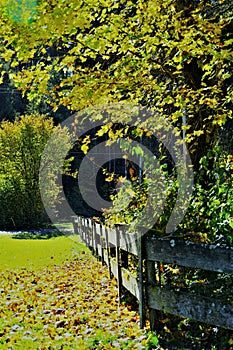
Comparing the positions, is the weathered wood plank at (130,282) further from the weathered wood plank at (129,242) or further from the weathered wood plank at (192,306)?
the weathered wood plank at (192,306)

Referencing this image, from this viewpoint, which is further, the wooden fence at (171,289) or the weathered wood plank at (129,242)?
the weathered wood plank at (129,242)

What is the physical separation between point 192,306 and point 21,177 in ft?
88.6

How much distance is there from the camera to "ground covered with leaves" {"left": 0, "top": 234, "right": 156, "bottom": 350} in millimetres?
4809

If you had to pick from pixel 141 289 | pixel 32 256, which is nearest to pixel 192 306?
pixel 141 289

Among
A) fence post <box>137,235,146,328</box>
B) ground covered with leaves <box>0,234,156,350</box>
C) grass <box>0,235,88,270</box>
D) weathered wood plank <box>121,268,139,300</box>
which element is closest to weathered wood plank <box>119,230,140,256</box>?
fence post <box>137,235,146,328</box>

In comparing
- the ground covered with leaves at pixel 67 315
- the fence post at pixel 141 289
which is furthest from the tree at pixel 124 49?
the ground covered with leaves at pixel 67 315

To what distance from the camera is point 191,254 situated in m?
4.18

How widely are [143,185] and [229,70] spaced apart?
6.79ft

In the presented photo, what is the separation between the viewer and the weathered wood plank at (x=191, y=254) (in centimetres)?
382

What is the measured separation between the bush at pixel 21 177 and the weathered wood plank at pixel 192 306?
26128 mm

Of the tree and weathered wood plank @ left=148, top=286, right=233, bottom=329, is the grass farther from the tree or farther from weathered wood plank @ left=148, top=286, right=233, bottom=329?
weathered wood plank @ left=148, top=286, right=233, bottom=329

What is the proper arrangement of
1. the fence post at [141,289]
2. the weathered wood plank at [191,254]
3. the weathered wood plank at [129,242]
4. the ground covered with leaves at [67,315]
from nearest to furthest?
the weathered wood plank at [191,254] → the ground covered with leaves at [67,315] → the fence post at [141,289] → the weathered wood plank at [129,242]

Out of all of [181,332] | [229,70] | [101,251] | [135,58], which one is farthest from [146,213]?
[101,251]

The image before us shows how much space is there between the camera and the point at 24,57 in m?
5.45
